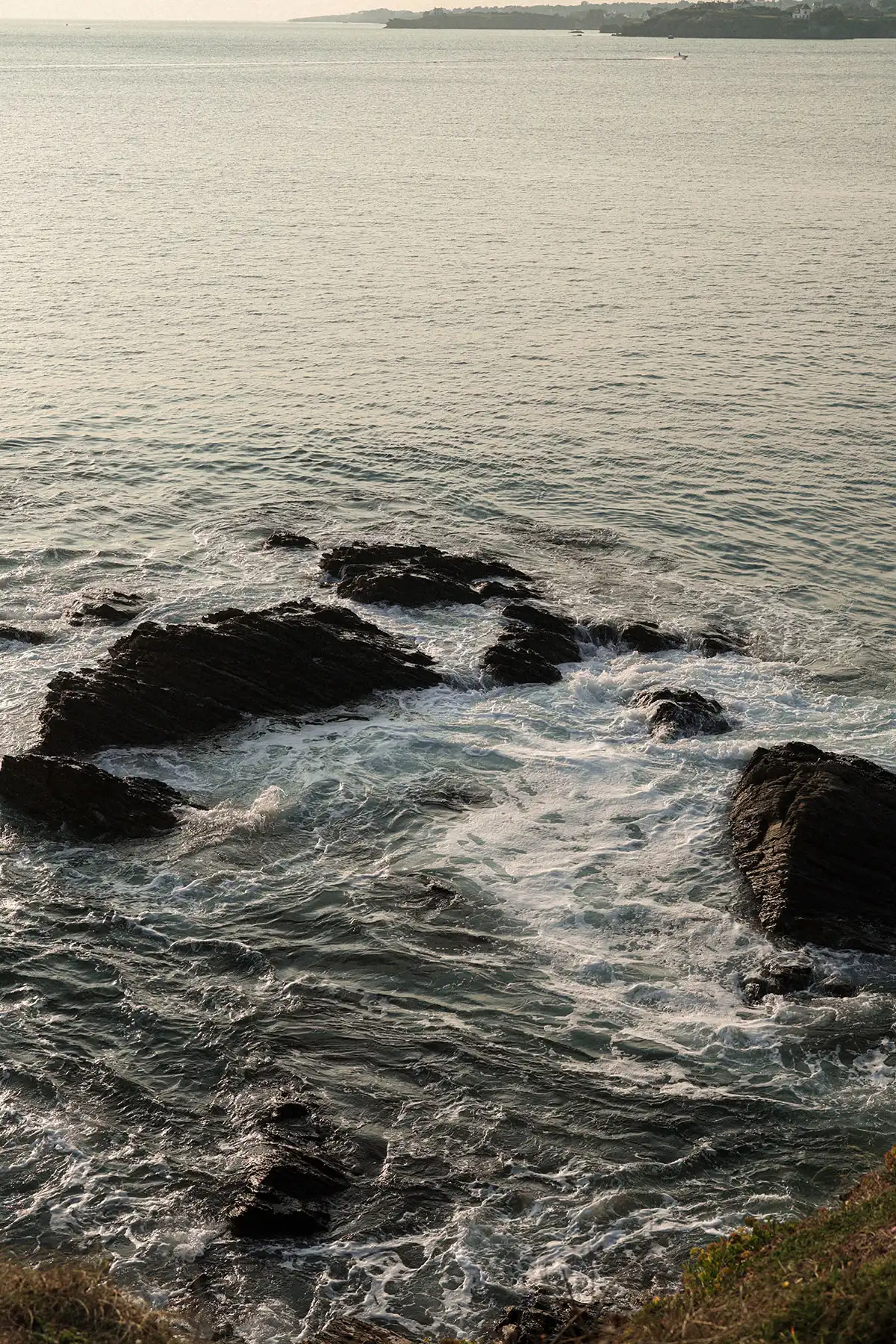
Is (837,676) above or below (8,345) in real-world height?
below

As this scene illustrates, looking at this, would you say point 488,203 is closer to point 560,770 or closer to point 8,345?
point 8,345

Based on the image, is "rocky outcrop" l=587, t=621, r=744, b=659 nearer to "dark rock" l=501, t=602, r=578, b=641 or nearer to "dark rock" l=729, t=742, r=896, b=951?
"dark rock" l=501, t=602, r=578, b=641

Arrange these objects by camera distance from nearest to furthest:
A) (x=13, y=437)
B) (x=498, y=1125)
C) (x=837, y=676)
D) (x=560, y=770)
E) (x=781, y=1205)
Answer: (x=781, y=1205)
(x=498, y=1125)
(x=560, y=770)
(x=837, y=676)
(x=13, y=437)

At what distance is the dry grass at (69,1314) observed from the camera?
12.6 metres

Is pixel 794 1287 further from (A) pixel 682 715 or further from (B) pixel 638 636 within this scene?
(B) pixel 638 636

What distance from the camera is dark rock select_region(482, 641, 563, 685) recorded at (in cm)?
3056

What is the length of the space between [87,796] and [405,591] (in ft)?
41.0

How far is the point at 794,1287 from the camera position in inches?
471

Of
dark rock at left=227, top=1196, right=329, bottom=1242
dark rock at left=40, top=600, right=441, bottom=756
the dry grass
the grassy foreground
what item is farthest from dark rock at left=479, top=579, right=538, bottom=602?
the dry grass

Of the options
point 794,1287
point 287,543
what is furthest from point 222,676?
point 794,1287

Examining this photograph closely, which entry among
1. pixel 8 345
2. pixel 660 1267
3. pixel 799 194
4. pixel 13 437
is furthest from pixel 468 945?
pixel 799 194

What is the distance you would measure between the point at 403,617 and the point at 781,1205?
20.2 metres

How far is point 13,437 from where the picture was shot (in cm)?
4794

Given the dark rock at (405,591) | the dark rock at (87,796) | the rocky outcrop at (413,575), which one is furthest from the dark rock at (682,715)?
the dark rock at (87,796)
